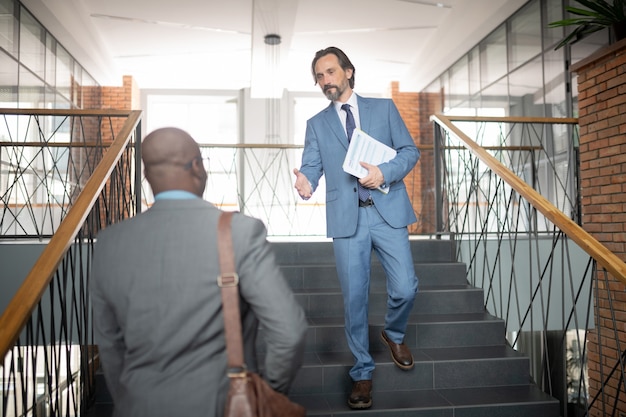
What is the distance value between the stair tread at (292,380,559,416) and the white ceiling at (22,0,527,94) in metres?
5.39

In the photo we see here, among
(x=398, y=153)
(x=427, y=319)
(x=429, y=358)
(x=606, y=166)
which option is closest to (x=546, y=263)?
(x=427, y=319)

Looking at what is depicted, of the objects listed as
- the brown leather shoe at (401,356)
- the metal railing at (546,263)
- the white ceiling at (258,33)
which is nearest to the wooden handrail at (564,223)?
the metal railing at (546,263)

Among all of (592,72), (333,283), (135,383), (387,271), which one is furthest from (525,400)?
(592,72)

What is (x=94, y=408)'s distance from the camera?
9.44 feet

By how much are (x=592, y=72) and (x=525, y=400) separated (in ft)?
9.62

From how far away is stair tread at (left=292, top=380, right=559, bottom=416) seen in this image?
9.17ft

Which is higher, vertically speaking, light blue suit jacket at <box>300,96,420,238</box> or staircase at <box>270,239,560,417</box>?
light blue suit jacket at <box>300,96,420,238</box>

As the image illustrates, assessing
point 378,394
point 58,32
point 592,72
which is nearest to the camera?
point 378,394

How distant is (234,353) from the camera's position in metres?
1.29

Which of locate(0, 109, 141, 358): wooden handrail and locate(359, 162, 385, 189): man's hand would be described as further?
locate(359, 162, 385, 189): man's hand

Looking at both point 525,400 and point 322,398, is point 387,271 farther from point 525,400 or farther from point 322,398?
point 525,400

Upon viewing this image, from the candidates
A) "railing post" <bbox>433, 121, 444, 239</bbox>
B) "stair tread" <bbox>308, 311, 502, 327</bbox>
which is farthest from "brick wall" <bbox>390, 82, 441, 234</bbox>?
"stair tread" <bbox>308, 311, 502, 327</bbox>

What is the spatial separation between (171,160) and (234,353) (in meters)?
0.45

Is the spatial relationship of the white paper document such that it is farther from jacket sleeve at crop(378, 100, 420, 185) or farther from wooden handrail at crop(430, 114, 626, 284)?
wooden handrail at crop(430, 114, 626, 284)
